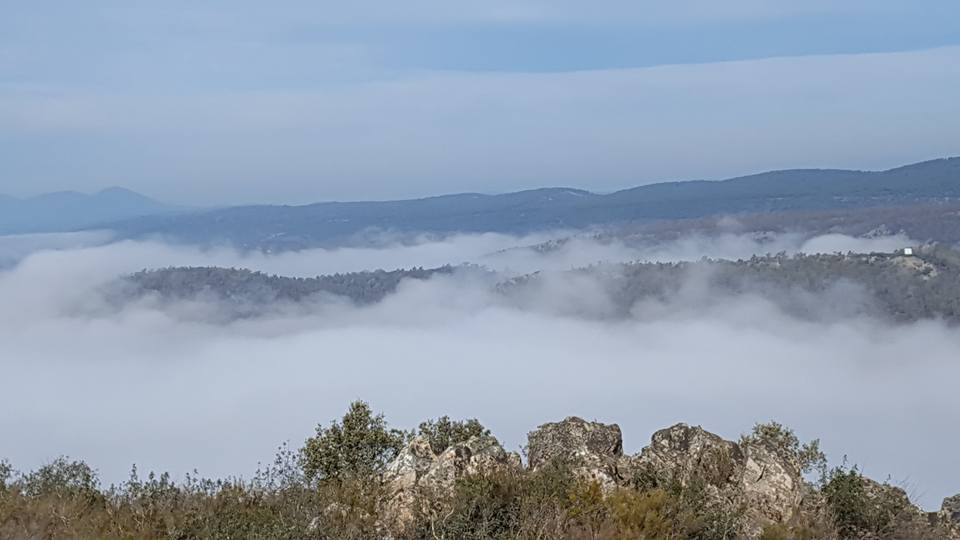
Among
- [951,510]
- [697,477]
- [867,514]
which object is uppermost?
[697,477]

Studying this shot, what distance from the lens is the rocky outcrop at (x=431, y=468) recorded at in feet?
34.1

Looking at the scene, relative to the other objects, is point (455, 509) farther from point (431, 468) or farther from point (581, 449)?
point (581, 449)

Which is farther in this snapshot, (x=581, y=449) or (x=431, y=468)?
(x=581, y=449)

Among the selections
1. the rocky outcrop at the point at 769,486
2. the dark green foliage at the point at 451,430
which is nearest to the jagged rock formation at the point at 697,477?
the rocky outcrop at the point at 769,486

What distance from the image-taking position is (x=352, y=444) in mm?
15977

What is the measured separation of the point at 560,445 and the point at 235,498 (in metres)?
4.00

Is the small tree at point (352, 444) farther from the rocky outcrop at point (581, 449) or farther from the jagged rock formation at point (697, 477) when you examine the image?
the jagged rock formation at point (697, 477)

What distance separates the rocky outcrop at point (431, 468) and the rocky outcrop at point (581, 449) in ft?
1.69

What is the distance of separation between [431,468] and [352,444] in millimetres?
5158

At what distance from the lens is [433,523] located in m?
9.66

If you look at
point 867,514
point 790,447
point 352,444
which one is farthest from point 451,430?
point 867,514

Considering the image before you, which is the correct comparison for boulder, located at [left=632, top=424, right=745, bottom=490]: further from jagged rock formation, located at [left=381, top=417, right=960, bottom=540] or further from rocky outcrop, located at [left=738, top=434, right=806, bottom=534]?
rocky outcrop, located at [left=738, top=434, right=806, bottom=534]

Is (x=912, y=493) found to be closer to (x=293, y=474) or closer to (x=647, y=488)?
(x=647, y=488)

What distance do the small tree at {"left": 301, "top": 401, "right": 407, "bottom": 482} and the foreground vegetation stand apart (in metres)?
2.99
